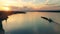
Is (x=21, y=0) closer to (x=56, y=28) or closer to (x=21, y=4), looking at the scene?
(x=21, y=4)

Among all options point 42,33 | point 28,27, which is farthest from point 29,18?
point 42,33

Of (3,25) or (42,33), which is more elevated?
(3,25)

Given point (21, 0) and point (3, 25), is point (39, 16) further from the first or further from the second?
point (3, 25)

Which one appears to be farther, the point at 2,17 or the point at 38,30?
the point at 38,30

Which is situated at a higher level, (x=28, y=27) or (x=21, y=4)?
(x=21, y=4)

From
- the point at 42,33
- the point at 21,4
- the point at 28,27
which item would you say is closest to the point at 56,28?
the point at 42,33

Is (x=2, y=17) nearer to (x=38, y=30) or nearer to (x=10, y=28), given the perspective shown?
(x=10, y=28)

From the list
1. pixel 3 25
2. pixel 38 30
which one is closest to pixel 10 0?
pixel 3 25

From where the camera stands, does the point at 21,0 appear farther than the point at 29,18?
No

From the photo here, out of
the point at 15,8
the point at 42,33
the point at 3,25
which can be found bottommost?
the point at 42,33
